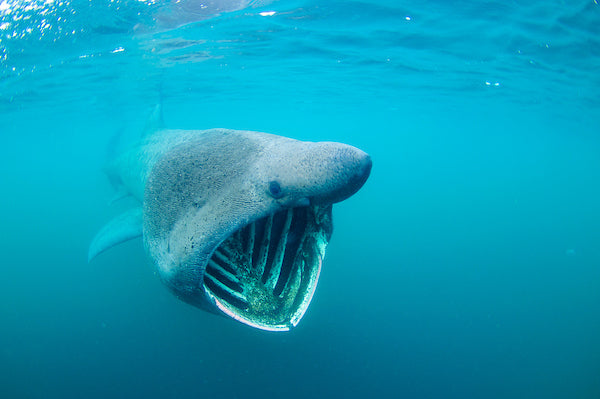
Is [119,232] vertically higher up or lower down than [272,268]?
lower down

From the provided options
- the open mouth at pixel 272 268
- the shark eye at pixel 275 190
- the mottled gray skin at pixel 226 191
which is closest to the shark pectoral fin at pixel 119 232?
the mottled gray skin at pixel 226 191

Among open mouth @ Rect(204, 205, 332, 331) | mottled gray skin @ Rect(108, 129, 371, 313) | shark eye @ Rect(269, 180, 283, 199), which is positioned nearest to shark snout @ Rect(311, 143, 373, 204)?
mottled gray skin @ Rect(108, 129, 371, 313)

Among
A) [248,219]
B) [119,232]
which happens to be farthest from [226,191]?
[119,232]

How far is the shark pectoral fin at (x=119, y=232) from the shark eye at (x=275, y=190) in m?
3.70

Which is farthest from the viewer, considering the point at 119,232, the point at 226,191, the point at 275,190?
the point at 119,232

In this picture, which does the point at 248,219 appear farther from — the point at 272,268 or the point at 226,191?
the point at 272,268

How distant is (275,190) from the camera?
8.07ft

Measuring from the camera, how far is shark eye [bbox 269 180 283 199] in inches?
96.6

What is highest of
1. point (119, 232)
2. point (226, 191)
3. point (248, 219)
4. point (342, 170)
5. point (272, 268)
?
point (342, 170)

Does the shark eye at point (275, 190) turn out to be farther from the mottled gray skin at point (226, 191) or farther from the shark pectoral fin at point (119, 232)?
the shark pectoral fin at point (119, 232)

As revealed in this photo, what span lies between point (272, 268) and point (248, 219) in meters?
0.79

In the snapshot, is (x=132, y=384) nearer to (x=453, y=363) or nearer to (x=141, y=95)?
(x=453, y=363)

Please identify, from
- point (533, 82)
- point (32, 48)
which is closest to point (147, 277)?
point (32, 48)

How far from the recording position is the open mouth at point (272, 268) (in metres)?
2.73
